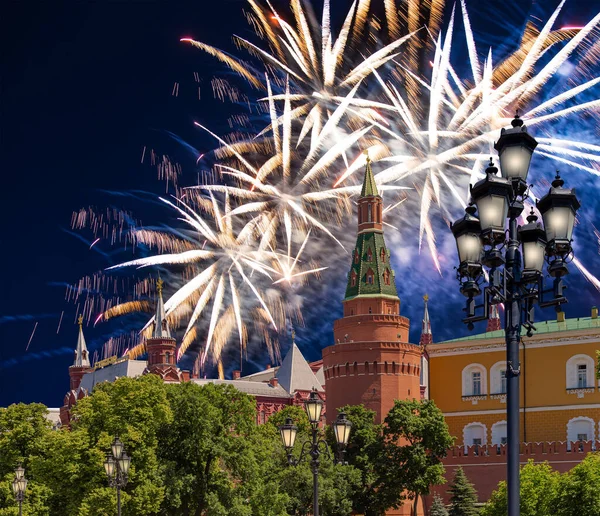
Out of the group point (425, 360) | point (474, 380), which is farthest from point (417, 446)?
point (425, 360)

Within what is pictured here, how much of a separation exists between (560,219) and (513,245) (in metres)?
0.67

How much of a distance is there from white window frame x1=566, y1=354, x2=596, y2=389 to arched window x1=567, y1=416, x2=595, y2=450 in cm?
189

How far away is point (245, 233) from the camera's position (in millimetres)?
67438

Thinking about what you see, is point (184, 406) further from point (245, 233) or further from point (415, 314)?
point (415, 314)

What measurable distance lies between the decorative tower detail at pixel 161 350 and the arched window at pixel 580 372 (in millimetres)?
41592

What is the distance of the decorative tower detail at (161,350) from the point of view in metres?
90.4

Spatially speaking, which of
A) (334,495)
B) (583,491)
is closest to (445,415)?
(334,495)

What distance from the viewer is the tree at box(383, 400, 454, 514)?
5531cm

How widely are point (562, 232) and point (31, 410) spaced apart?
40030mm

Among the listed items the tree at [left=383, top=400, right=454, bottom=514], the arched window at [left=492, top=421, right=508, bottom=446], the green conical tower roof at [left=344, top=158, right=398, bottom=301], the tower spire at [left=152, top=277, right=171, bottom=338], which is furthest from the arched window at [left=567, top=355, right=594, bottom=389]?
the tower spire at [left=152, top=277, right=171, bottom=338]

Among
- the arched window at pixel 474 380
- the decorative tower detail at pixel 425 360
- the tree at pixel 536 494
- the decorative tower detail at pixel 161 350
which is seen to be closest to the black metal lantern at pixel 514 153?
the tree at pixel 536 494

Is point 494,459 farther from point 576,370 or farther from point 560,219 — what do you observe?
point 560,219

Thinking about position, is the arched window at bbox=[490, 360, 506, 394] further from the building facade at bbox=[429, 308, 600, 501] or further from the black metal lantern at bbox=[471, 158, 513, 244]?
the black metal lantern at bbox=[471, 158, 513, 244]

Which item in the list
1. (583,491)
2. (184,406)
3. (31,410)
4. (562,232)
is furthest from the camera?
(31,410)
